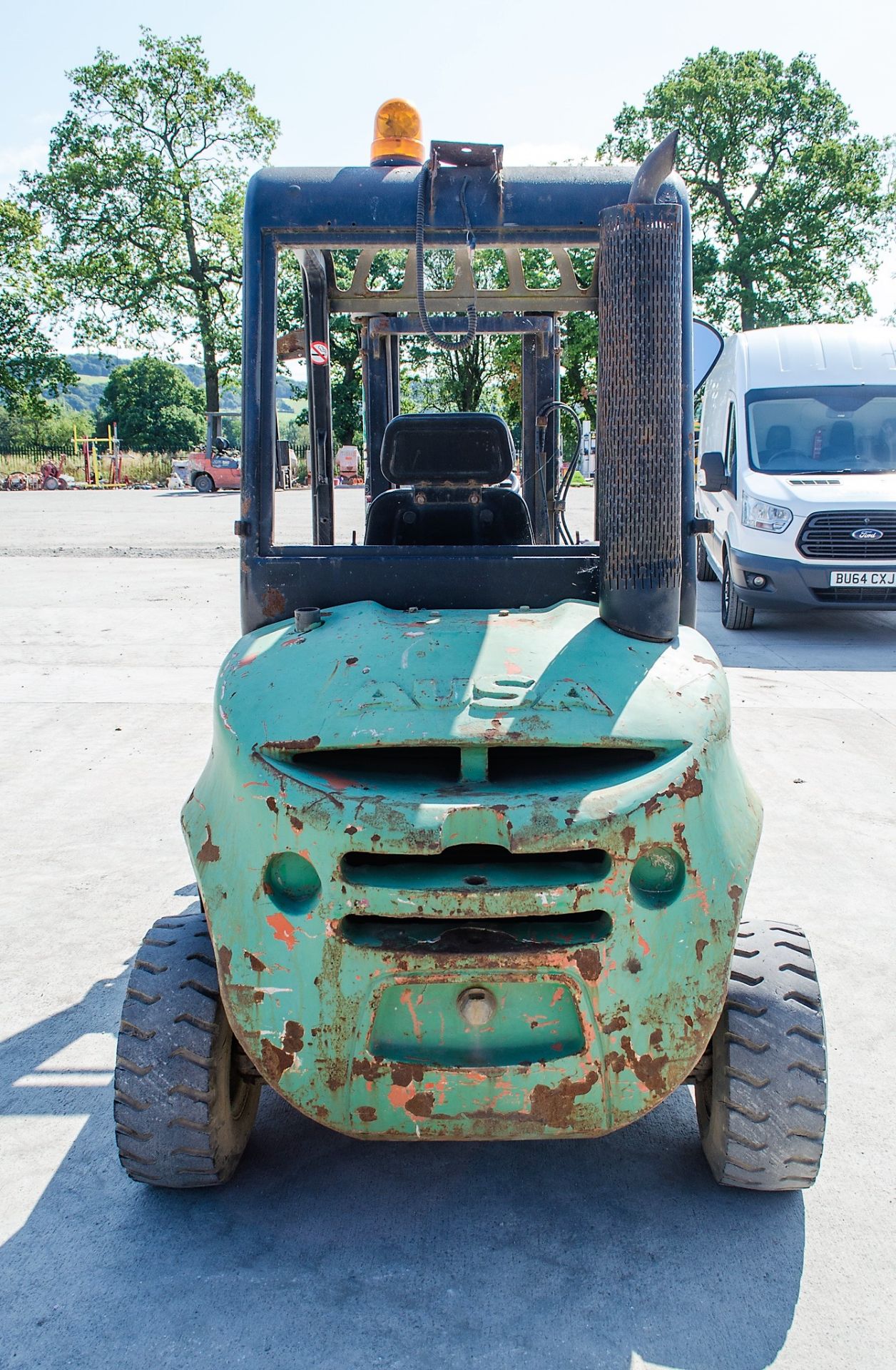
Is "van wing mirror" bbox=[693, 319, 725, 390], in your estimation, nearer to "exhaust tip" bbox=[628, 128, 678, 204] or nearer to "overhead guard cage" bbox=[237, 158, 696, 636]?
"overhead guard cage" bbox=[237, 158, 696, 636]

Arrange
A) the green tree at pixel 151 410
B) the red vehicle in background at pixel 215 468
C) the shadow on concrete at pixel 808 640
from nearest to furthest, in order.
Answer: the shadow on concrete at pixel 808 640
the red vehicle in background at pixel 215 468
the green tree at pixel 151 410

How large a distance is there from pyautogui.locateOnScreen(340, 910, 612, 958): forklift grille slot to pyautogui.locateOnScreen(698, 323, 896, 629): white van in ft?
27.8

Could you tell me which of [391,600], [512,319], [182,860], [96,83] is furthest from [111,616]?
[96,83]

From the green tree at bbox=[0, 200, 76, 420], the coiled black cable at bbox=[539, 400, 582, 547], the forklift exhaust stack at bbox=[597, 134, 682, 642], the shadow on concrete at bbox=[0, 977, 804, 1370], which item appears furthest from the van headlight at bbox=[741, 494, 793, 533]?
the green tree at bbox=[0, 200, 76, 420]

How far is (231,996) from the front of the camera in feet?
7.61

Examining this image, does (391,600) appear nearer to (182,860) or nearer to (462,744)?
(462,744)

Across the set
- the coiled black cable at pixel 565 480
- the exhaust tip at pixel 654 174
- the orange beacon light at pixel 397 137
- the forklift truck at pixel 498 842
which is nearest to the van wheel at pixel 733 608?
the coiled black cable at pixel 565 480

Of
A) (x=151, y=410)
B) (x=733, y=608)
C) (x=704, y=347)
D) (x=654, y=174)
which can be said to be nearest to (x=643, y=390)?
(x=654, y=174)

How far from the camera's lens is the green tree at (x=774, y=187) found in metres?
40.1

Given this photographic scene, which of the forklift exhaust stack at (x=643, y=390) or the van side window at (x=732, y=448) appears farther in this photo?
the van side window at (x=732, y=448)

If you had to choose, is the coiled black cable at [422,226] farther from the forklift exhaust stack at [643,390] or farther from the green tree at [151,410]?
the green tree at [151,410]

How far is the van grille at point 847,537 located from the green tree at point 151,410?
67947mm

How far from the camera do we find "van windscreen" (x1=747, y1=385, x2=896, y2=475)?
35.8 ft

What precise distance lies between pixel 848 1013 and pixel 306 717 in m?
2.30
